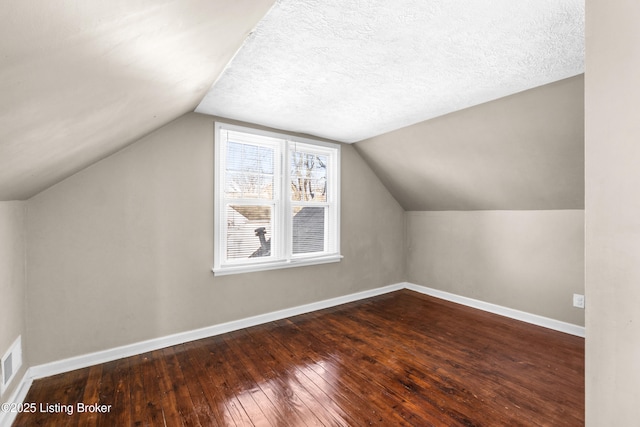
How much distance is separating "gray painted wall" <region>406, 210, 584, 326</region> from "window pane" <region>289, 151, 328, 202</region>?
1.74 metres

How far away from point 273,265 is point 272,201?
0.75 metres

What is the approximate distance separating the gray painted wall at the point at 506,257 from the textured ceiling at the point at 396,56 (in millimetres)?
1765

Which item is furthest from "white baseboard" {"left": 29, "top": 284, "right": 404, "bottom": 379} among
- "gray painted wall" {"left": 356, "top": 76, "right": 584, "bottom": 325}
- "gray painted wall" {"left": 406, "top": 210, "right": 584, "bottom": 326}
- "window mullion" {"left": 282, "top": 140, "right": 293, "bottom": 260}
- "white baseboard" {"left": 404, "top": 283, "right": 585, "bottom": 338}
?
"gray painted wall" {"left": 356, "top": 76, "right": 584, "bottom": 325}

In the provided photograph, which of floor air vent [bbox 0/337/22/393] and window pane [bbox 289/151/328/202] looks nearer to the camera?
floor air vent [bbox 0/337/22/393]

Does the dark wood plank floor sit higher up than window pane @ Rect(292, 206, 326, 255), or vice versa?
window pane @ Rect(292, 206, 326, 255)

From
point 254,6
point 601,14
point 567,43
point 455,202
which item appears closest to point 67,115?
point 254,6

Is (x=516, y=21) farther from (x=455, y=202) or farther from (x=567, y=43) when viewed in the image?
(x=455, y=202)

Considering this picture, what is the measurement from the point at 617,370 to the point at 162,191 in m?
3.12

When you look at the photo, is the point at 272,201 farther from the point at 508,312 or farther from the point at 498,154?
the point at 508,312

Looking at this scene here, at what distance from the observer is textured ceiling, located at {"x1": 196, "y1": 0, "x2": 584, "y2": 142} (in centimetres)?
146

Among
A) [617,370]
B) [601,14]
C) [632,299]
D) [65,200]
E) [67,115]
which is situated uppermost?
[601,14]

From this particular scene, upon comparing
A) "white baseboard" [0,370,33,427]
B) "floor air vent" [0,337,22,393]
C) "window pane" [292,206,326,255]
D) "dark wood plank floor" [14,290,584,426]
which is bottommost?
"dark wood plank floor" [14,290,584,426]

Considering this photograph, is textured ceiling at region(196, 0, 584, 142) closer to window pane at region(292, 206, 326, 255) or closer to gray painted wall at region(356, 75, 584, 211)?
gray painted wall at region(356, 75, 584, 211)

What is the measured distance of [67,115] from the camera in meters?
1.18
